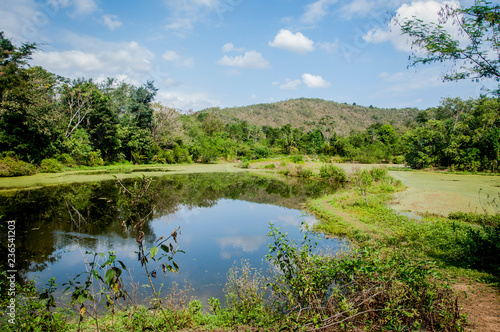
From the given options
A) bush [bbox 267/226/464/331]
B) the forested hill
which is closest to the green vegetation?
bush [bbox 267/226/464/331]

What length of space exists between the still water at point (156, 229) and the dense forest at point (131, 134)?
9.46 metres

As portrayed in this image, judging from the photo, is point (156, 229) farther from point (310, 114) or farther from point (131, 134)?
point (310, 114)

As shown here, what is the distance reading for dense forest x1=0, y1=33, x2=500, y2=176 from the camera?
2114 centimetres

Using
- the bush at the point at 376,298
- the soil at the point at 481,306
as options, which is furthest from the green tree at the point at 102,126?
the soil at the point at 481,306

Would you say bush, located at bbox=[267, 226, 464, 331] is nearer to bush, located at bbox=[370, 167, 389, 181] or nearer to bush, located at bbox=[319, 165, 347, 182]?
bush, located at bbox=[370, 167, 389, 181]

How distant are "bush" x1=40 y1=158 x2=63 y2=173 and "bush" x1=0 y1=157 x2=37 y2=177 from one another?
67.5 inches

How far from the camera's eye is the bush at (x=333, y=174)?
73.7 feet

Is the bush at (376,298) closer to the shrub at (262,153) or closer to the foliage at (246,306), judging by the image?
the foliage at (246,306)

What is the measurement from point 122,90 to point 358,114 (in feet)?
283

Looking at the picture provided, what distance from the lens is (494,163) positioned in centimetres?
2594

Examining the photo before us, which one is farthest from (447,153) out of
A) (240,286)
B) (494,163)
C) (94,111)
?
(94,111)

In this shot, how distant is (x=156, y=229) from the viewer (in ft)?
31.6

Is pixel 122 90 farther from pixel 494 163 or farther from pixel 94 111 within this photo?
pixel 494 163

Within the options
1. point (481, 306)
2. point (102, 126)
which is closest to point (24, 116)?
point (102, 126)
